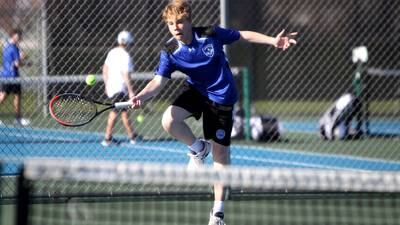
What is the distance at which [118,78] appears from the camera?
10070 mm

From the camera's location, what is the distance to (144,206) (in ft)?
21.5

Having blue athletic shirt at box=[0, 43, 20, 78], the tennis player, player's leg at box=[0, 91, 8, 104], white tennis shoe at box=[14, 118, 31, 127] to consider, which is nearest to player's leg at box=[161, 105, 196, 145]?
the tennis player

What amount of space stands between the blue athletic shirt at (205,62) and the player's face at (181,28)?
57 mm

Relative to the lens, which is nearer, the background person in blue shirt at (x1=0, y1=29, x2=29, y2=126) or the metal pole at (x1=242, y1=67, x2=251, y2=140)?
the background person in blue shirt at (x1=0, y1=29, x2=29, y2=126)

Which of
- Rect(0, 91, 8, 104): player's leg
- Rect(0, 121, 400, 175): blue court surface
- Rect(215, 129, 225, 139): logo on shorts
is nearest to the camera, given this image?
Rect(215, 129, 225, 139): logo on shorts

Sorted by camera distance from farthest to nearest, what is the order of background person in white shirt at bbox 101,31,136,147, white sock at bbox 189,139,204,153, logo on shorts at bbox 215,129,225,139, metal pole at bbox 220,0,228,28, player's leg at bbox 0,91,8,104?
player's leg at bbox 0,91,8,104
background person in white shirt at bbox 101,31,136,147
metal pole at bbox 220,0,228,28
white sock at bbox 189,139,204,153
logo on shorts at bbox 215,129,225,139

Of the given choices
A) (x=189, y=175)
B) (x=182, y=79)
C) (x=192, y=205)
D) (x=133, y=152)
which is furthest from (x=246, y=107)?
(x=189, y=175)

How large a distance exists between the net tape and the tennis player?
8.57 feet

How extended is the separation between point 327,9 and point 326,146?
5.28m

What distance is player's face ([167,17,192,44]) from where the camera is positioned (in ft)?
19.0

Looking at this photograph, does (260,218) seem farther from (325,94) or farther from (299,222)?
(325,94)

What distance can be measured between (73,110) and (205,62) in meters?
1.03

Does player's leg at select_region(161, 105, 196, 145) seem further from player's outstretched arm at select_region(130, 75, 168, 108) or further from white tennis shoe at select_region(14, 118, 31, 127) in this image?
white tennis shoe at select_region(14, 118, 31, 127)

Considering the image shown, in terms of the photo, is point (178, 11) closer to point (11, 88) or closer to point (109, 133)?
point (11, 88)
